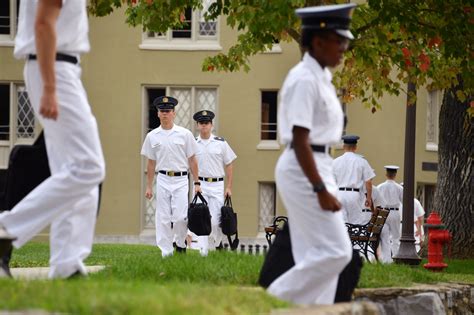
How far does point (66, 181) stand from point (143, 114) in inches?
1424

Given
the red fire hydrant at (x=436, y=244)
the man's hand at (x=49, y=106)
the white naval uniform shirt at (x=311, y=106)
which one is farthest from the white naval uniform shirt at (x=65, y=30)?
the red fire hydrant at (x=436, y=244)

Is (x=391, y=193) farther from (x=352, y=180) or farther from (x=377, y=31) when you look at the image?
(x=377, y=31)

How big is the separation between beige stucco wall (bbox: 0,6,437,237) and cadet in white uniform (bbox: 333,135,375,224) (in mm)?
19890

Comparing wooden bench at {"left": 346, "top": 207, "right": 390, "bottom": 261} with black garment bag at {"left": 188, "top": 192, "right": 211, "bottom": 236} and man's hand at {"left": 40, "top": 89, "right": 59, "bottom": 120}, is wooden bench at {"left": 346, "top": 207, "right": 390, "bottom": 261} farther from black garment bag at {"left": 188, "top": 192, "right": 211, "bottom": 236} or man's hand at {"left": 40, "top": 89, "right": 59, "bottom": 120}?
man's hand at {"left": 40, "top": 89, "right": 59, "bottom": 120}

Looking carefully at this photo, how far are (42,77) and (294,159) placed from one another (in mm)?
1637

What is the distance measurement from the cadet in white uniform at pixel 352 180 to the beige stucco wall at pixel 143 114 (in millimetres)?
19890

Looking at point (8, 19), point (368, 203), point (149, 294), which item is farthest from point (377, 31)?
point (8, 19)

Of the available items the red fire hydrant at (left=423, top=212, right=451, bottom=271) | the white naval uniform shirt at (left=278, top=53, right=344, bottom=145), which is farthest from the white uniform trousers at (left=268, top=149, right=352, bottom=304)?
the red fire hydrant at (left=423, top=212, right=451, bottom=271)

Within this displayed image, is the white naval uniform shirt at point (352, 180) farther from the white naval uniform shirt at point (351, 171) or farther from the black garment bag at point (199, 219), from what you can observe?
the black garment bag at point (199, 219)

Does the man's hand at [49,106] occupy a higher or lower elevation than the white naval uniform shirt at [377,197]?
higher

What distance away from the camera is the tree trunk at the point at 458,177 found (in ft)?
81.6

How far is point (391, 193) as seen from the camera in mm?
28656

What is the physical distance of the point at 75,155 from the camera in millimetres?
9047

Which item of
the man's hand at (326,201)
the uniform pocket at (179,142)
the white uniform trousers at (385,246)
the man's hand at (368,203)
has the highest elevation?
the man's hand at (326,201)
